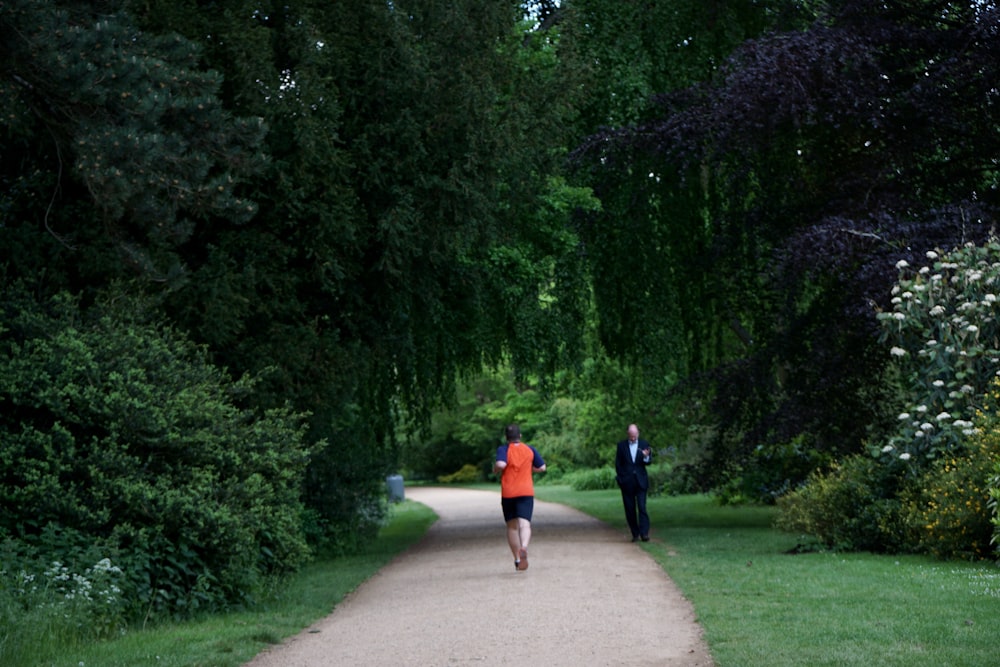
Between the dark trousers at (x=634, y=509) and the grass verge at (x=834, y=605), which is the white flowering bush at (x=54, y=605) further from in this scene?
the dark trousers at (x=634, y=509)

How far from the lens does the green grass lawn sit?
351 inches

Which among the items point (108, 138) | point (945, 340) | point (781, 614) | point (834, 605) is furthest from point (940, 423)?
point (108, 138)

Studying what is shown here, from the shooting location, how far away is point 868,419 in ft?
63.1

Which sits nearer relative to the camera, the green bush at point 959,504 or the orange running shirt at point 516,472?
the green bush at point 959,504

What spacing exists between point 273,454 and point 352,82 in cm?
769

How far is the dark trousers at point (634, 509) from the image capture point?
1995cm

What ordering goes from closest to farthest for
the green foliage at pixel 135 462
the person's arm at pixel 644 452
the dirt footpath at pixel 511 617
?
the dirt footpath at pixel 511 617 → the green foliage at pixel 135 462 → the person's arm at pixel 644 452

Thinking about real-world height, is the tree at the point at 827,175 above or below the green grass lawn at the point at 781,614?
above

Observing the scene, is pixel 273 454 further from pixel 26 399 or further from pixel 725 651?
pixel 725 651

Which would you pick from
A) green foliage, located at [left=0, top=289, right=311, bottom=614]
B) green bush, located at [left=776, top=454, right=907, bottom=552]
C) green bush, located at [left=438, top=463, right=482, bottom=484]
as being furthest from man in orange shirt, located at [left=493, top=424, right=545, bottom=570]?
green bush, located at [left=438, top=463, right=482, bottom=484]

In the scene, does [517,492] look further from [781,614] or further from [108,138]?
[108,138]

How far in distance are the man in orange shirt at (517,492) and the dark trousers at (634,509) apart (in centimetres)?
458

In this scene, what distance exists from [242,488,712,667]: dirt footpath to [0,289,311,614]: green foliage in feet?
4.20

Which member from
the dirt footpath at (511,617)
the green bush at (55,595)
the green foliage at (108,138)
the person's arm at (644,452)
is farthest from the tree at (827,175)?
the green bush at (55,595)
